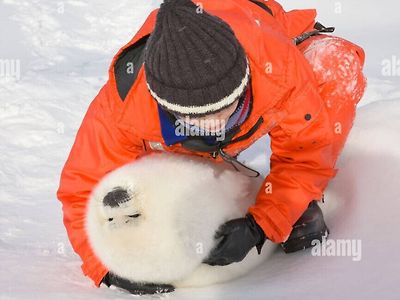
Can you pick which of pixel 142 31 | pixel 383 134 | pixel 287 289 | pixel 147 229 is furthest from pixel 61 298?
pixel 383 134

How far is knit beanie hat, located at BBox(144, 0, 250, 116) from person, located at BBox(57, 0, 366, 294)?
1cm

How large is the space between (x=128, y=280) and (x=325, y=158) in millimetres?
703

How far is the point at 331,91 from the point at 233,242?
63 cm

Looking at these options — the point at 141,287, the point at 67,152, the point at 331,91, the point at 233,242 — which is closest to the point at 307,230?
the point at 233,242

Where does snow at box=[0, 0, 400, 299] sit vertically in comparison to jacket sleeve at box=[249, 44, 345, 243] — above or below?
below

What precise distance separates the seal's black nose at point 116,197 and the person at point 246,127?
0.23m

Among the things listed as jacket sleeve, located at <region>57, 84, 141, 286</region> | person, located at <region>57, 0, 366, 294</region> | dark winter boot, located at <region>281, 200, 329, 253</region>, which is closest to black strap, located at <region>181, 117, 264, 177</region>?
person, located at <region>57, 0, 366, 294</region>

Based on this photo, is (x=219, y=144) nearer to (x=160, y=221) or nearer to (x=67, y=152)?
(x=160, y=221)

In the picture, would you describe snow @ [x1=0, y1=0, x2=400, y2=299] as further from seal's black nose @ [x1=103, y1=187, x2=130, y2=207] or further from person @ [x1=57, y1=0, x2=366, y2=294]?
seal's black nose @ [x1=103, y1=187, x2=130, y2=207]

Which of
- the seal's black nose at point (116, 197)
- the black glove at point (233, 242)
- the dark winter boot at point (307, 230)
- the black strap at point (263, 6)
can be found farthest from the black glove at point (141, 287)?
the black strap at point (263, 6)

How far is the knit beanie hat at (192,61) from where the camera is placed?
130cm

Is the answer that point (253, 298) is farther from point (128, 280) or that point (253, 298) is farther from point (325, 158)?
point (325, 158)

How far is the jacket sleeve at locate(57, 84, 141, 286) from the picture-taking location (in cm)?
171

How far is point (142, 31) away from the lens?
1.72 m
